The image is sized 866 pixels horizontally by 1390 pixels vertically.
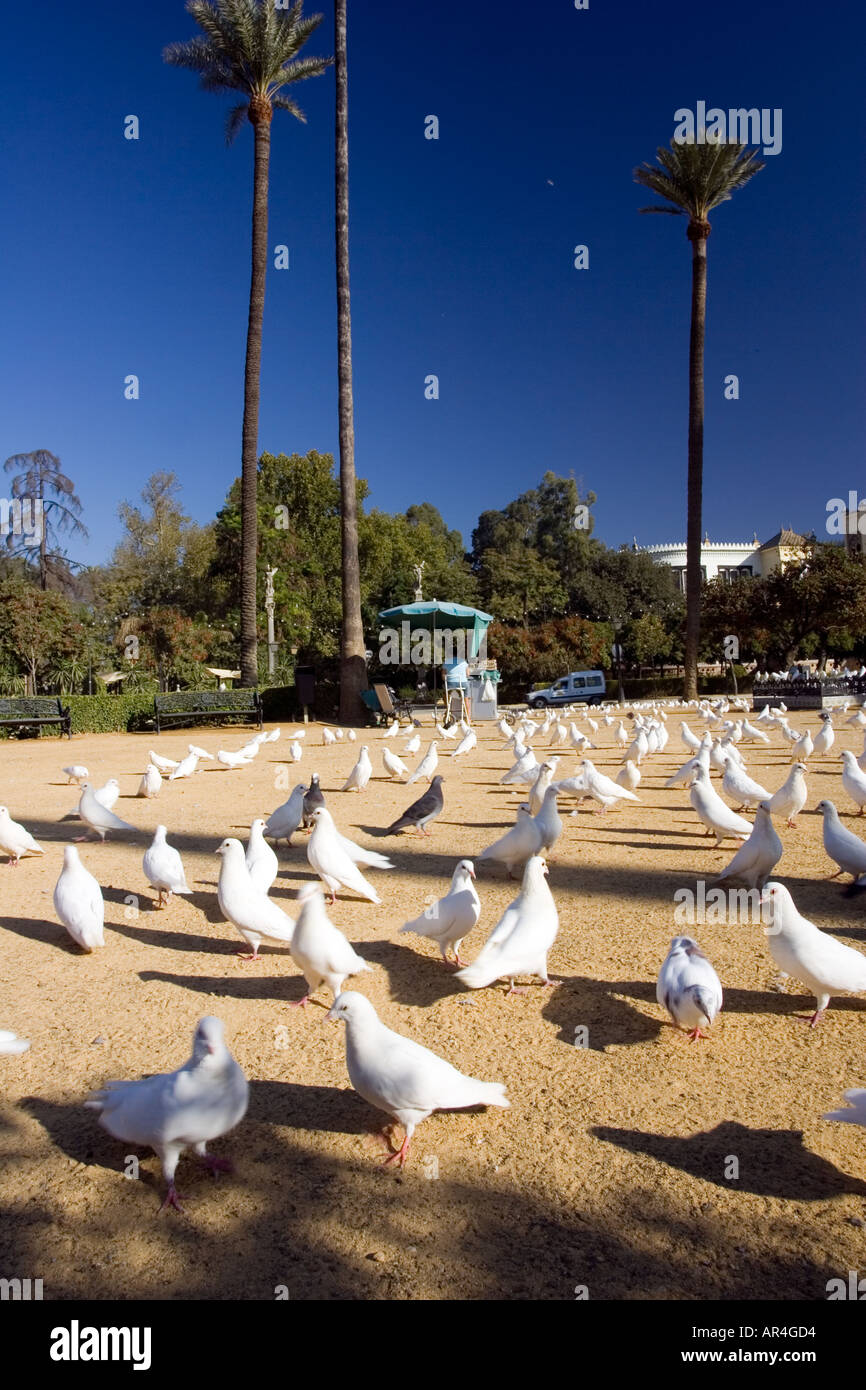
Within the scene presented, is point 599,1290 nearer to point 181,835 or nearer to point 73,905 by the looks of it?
point 73,905

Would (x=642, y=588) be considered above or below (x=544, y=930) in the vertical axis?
above

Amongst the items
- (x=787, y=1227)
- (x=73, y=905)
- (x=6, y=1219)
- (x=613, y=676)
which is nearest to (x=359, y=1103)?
(x=6, y=1219)

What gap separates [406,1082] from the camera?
2.98m

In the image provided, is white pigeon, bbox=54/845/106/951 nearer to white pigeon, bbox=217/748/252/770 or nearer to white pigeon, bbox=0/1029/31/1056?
white pigeon, bbox=0/1029/31/1056

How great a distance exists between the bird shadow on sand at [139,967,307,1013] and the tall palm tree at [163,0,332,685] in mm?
19224

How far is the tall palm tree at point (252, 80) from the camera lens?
2253 cm

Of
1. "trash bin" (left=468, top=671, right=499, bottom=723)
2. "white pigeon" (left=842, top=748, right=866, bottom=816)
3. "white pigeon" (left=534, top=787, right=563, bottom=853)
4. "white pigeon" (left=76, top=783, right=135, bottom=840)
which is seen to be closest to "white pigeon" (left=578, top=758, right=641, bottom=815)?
"white pigeon" (left=842, top=748, right=866, bottom=816)

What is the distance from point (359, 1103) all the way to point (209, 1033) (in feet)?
2.68

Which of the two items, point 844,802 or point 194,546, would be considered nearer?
point 844,802

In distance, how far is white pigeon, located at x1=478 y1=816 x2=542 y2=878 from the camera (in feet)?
20.3

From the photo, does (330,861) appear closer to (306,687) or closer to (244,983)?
(244,983)

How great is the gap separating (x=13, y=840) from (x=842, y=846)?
641 cm

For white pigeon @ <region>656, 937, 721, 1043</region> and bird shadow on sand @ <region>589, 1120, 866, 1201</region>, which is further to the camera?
white pigeon @ <region>656, 937, 721, 1043</region>

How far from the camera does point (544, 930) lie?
4258 mm
